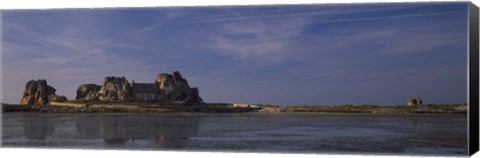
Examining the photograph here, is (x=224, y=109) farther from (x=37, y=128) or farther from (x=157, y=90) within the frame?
(x=37, y=128)

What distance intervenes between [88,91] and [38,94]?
0.86 metres

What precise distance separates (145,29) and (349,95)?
318cm

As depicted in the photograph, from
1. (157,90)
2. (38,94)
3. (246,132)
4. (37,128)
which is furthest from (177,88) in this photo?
(37,128)

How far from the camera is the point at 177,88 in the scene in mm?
13180

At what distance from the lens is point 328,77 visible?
1268 cm

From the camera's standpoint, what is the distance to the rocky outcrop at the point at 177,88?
13172mm

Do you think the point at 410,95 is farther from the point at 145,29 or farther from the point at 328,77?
the point at 145,29

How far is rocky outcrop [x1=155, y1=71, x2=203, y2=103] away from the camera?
1317 centimetres

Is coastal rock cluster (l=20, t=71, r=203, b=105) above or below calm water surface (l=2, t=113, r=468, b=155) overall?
above

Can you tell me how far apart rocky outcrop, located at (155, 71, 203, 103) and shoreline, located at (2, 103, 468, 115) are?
0.14 m

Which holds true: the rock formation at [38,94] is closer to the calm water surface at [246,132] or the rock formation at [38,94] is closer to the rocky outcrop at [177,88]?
the calm water surface at [246,132]

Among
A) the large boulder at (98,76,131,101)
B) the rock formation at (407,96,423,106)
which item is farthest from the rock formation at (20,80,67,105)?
the rock formation at (407,96,423,106)

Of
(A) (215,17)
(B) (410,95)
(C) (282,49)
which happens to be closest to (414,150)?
(B) (410,95)

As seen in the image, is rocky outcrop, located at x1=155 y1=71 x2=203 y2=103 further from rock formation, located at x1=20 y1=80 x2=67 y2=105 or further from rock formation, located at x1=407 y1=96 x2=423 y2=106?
rock formation, located at x1=407 y1=96 x2=423 y2=106
